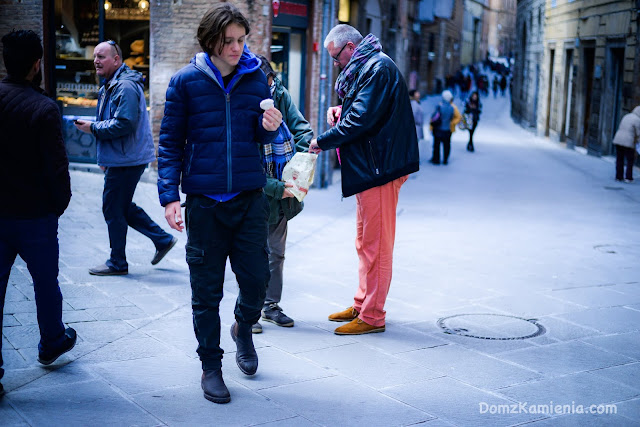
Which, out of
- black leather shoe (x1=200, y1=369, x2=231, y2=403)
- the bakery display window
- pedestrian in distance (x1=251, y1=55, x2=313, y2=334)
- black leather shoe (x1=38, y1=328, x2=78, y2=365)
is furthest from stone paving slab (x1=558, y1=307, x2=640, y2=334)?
the bakery display window

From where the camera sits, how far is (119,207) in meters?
7.50

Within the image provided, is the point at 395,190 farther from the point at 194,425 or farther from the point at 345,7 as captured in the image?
the point at 345,7

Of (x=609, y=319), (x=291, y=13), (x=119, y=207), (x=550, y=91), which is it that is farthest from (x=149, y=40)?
(x=550, y=91)

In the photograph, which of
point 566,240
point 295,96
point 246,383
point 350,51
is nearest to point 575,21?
point 295,96

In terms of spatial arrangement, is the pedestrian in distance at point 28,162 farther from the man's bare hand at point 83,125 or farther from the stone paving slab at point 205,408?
the man's bare hand at point 83,125

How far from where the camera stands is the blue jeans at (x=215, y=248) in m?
4.61

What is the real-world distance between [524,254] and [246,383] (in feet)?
17.3

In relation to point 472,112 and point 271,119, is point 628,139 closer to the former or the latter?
point 472,112

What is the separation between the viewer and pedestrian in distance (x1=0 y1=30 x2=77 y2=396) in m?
4.56

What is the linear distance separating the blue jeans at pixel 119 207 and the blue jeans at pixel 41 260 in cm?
256

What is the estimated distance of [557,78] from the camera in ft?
99.8

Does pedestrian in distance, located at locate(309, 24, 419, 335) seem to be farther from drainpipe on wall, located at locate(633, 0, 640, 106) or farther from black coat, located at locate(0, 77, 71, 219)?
drainpipe on wall, located at locate(633, 0, 640, 106)

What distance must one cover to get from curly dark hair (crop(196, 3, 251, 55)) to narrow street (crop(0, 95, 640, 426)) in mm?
1899

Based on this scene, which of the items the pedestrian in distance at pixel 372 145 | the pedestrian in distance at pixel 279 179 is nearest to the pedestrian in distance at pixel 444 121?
the pedestrian in distance at pixel 372 145
